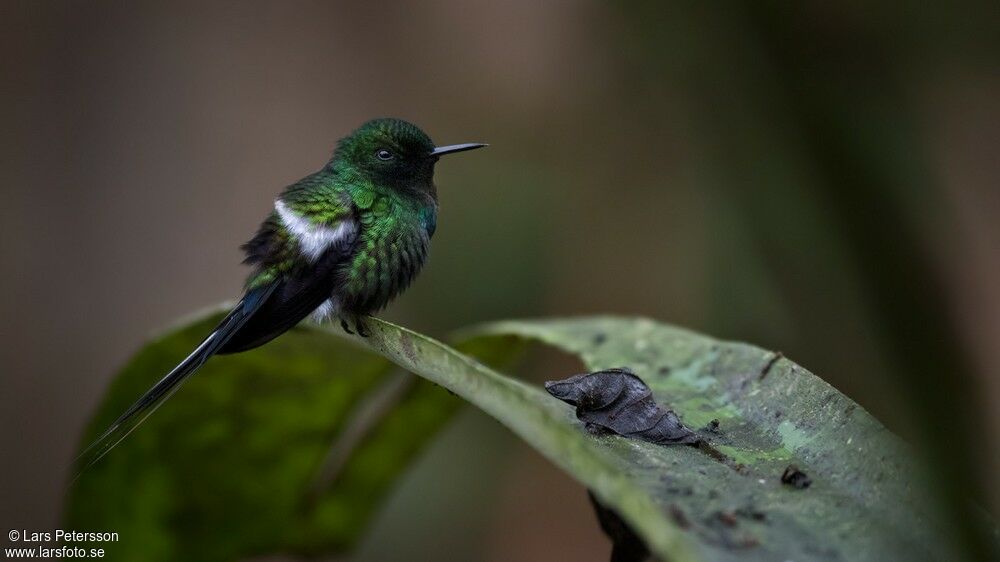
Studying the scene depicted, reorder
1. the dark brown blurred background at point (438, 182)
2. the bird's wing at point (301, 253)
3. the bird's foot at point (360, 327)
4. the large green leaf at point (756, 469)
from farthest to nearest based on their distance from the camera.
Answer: the dark brown blurred background at point (438, 182) → the bird's wing at point (301, 253) → the bird's foot at point (360, 327) → the large green leaf at point (756, 469)

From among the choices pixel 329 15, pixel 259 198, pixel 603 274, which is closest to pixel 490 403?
pixel 603 274

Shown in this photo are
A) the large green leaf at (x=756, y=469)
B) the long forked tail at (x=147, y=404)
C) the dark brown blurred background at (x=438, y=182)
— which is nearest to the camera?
the large green leaf at (x=756, y=469)

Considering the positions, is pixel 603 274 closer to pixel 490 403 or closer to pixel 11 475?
pixel 11 475

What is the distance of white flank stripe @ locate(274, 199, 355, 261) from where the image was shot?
203cm

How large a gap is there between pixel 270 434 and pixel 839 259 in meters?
1.43

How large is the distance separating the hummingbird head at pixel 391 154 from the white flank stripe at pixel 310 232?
282 mm

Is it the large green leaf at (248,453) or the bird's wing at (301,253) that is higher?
the bird's wing at (301,253)

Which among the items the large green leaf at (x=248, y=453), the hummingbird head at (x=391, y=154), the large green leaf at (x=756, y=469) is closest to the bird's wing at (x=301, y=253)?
the large green leaf at (x=248, y=453)

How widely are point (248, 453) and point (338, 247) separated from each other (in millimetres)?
490

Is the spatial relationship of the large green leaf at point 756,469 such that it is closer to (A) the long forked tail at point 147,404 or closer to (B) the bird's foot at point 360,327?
(B) the bird's foot at point 360,327

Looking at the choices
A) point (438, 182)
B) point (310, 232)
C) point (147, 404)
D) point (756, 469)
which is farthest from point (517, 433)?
point (438, 182)

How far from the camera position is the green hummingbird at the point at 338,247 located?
1.87 metres

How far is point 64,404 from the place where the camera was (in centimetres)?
402

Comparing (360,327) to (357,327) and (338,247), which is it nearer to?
(357,327)
